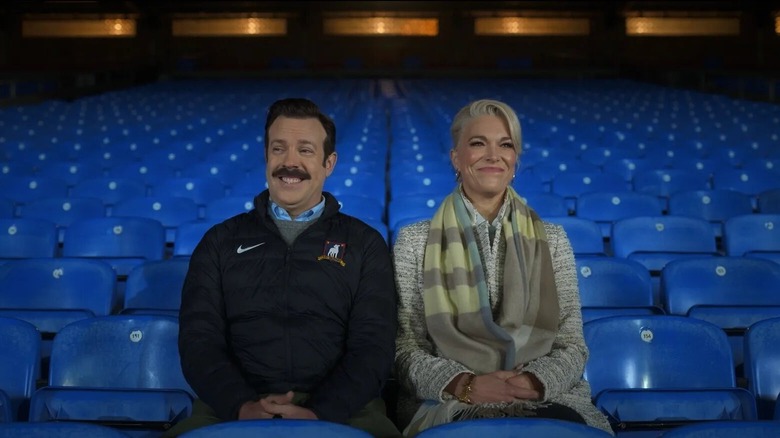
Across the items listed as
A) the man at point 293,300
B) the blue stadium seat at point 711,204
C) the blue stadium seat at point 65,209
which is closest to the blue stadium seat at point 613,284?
the man at point 293,300

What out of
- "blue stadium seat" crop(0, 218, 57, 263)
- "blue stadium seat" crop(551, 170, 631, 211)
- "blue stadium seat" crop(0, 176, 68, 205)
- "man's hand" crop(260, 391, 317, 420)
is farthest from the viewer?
"blue stadium seat" crop(551, 170, 631, 211)

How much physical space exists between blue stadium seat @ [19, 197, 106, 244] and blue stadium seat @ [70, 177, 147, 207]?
602 millimetres

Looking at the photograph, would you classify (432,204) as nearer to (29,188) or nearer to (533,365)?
(533,365)

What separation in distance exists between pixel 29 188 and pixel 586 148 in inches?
206

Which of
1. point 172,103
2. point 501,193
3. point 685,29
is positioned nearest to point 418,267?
point 501,193

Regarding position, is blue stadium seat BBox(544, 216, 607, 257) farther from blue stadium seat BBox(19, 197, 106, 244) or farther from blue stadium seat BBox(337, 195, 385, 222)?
blue stadium seat BBox(19, 197, 106, 244)

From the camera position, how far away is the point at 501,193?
2248 millimetres

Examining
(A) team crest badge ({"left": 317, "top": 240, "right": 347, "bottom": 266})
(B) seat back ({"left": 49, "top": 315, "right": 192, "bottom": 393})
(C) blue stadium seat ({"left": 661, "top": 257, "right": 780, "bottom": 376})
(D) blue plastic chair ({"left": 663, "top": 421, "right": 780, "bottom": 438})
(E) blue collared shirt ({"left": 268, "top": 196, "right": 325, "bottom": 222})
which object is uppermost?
(E) blue collared shirt ({"left": 268, "top": 196, "right": 325, "bottom": 222})

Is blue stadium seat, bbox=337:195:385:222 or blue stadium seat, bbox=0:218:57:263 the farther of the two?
blue stadium seat, bbox=337:195:385:222

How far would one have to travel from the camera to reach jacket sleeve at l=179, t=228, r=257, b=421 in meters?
1.93

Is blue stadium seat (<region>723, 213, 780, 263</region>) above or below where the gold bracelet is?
above

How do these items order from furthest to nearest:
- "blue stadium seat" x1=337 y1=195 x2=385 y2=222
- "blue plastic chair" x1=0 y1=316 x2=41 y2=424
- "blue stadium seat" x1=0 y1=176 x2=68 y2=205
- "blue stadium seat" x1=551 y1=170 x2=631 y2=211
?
"blue stadium seat" x1=551 y1=170 x2=631 y2=211 < "blue stadium seat" x1=0 y1=176 x2=68 y2=205 < "blue stadium seat" x1=337 y1=195 x2=385 y2=222 < "blue plastic chair" x1=0 y1=316 x2=41 y2=424

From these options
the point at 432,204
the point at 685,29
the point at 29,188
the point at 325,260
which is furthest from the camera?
the point at 685,29

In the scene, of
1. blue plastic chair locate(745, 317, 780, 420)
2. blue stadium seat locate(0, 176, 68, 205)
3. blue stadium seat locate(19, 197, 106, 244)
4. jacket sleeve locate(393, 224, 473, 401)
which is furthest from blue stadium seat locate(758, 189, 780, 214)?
blue stadium seat locate(0, 176, 68, 205)
